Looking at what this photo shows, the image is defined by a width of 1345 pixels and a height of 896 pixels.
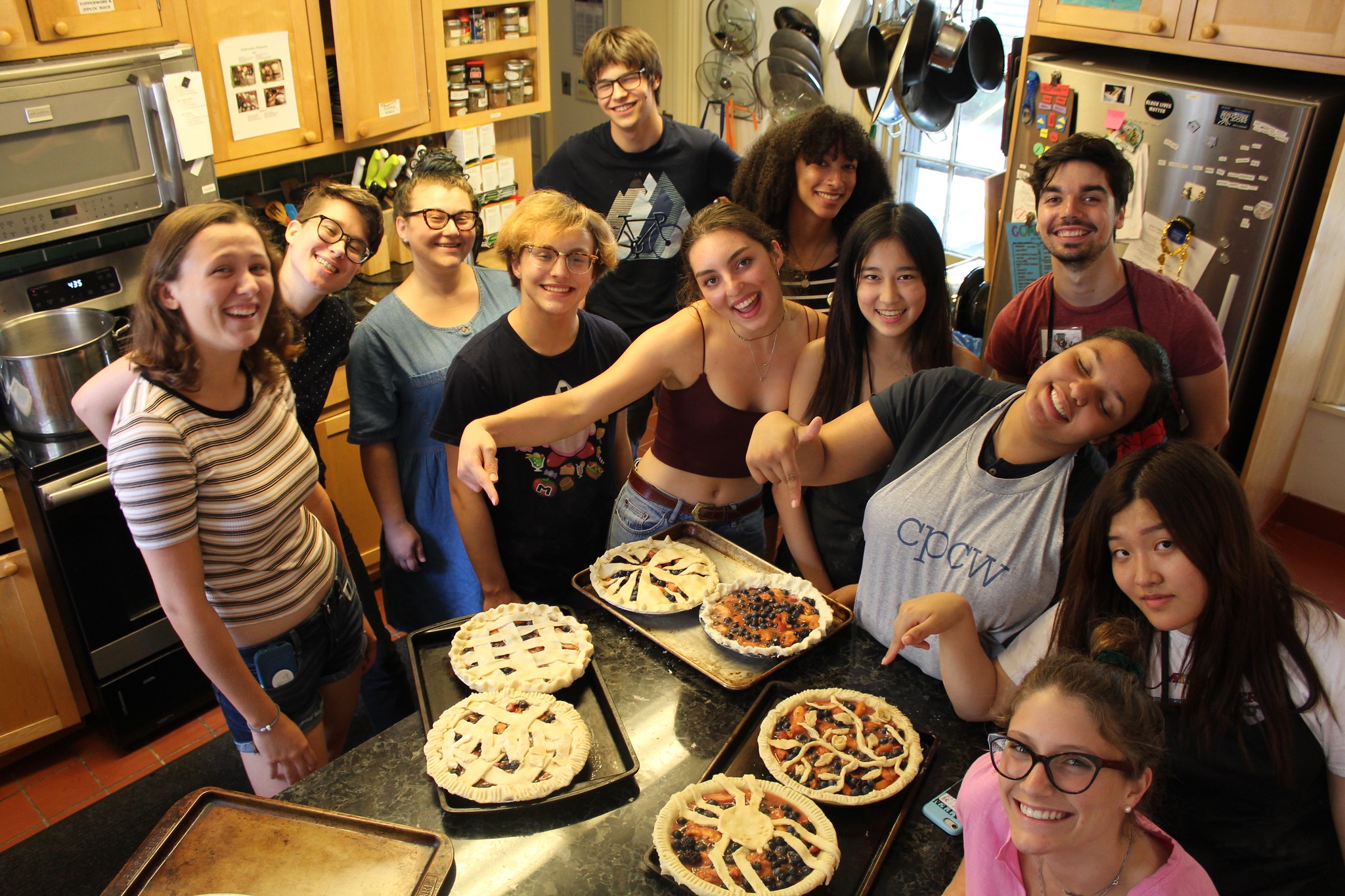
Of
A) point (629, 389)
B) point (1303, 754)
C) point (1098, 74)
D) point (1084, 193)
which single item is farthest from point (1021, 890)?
point (1098, 74)

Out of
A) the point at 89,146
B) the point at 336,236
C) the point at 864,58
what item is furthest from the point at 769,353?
the point at 864,58

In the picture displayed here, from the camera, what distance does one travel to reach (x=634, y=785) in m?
1.61

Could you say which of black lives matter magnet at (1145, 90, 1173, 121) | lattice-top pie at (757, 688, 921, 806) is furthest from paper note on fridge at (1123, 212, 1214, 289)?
lattice-top pie at (757, 688, 921, 806)

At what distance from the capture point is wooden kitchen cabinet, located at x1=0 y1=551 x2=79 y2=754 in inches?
107

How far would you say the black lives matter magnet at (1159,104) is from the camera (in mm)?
2971

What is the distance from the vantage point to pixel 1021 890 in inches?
52.7

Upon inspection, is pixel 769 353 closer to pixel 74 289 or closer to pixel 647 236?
pixel 647 236

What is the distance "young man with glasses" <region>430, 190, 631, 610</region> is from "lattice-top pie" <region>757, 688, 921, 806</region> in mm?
655

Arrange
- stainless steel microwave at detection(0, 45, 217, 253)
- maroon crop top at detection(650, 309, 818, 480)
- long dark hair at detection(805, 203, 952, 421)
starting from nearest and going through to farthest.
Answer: long dark hair at detection(805, 203, 952, 421) → maroon crop top at detection(650, 309, 818, 480) → stainless steel microwave at detection(0, 45, 217, 253)

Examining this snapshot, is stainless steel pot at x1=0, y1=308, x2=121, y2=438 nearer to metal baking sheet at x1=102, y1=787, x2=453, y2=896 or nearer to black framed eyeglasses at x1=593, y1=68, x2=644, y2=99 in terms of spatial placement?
metal baking sheet at x1=102, y1=787, x2=453, y2=896

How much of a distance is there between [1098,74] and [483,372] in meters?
2.35

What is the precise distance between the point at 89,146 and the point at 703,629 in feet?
7.69

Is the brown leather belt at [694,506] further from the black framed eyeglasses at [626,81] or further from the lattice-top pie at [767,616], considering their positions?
the black framed eyeglasses at [626,81]

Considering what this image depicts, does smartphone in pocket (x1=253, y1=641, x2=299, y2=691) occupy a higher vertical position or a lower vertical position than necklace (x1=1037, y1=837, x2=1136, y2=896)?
lower
